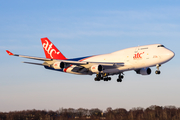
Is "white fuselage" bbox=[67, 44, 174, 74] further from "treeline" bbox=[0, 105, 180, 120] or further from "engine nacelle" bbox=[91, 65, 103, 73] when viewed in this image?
"treeline" bbox=[0, 105, 180, 120]

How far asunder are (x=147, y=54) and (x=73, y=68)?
17.5 meters

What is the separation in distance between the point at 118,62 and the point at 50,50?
855 inches

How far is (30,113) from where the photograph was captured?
108 meters

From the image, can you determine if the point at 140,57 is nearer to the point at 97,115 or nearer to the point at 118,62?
the point at 118,62

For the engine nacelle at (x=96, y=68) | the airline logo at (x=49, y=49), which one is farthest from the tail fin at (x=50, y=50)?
the engine nacelle at (x=96, y=68)

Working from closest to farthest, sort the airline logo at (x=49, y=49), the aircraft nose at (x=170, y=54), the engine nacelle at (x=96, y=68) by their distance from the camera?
the aircraft nose at (x=170, y=54)
the engine nacelle at (x=96, y=68)
the airline logo at (x=49, y=49)

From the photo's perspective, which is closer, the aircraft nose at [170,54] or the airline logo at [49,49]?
the aircraft nose at [170,54]

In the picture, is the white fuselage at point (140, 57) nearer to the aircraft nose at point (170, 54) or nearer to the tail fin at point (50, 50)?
the aircraft nose at point (170, 54)

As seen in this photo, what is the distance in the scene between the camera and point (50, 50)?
70.6 metres

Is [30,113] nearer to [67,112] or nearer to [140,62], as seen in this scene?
[67,112]

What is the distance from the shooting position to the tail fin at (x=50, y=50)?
69062mm

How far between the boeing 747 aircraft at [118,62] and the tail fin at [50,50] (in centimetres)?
591

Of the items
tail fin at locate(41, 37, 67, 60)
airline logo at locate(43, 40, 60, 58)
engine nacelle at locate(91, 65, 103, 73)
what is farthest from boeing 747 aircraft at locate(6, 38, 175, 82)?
airline logo at locate(43, 40, 60, 58)

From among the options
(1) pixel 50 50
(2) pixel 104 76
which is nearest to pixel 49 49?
(1) pixel 50 50
